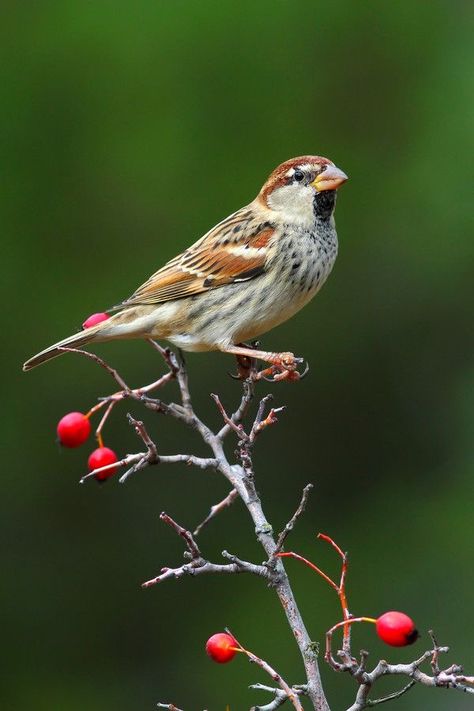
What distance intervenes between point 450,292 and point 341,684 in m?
2.27

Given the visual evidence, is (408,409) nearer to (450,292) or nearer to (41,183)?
(450,292)

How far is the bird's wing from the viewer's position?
12.5ft

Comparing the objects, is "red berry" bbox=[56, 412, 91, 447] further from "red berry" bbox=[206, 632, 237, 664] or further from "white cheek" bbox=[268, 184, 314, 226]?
"white cheek" bbox=[268, 184, 314, 226]

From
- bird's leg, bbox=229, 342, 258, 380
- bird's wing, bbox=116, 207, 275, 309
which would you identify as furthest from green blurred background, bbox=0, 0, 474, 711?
bird's leg, bbox=229, 342, 258, 380

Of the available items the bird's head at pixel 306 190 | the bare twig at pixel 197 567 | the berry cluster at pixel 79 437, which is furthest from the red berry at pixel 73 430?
the bird's head at pixel 306 190

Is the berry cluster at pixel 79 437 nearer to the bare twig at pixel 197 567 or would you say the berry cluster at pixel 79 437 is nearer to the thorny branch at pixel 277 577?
the thorny branch at pixel 277 577

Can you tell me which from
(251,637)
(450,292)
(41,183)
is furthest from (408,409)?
(41,183)

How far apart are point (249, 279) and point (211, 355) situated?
2.25 m

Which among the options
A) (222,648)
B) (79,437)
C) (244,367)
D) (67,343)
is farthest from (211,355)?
(222,648)

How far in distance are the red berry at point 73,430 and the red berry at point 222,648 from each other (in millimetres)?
719

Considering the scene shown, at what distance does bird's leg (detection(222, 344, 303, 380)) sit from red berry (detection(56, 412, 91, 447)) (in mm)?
404

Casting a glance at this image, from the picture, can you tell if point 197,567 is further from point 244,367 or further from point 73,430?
point 244,367

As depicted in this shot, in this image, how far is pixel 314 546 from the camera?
613 centimetres

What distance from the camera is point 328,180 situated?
3.82m
